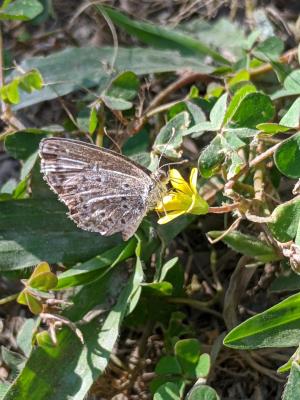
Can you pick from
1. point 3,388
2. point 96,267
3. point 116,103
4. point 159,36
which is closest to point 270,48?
point 159,36

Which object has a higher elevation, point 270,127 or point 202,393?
point 270,127

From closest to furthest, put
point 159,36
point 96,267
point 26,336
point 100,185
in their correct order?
point 100,185 < point 96,267 < point 26,336 < point 159,36

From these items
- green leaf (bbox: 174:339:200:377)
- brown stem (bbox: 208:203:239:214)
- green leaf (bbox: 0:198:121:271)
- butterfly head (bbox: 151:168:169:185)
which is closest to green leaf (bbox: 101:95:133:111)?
green leaf (bbox: 0:198:121:271)

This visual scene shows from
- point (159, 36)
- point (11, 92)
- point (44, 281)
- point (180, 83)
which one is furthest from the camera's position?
point (159, 36)

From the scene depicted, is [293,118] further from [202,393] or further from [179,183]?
[202,393]

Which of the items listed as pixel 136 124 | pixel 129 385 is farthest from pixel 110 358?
pixel 136 124

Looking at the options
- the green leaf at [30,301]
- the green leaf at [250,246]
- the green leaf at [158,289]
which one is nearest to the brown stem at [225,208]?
the green leaf at [250,246]

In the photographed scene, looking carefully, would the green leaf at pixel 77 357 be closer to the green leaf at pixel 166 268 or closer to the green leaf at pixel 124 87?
the green leaf at pixel 166 268

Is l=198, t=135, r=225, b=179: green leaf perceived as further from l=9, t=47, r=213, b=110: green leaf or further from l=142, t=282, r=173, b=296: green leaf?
l=9, t=47, r=213, b=110: green leaf
